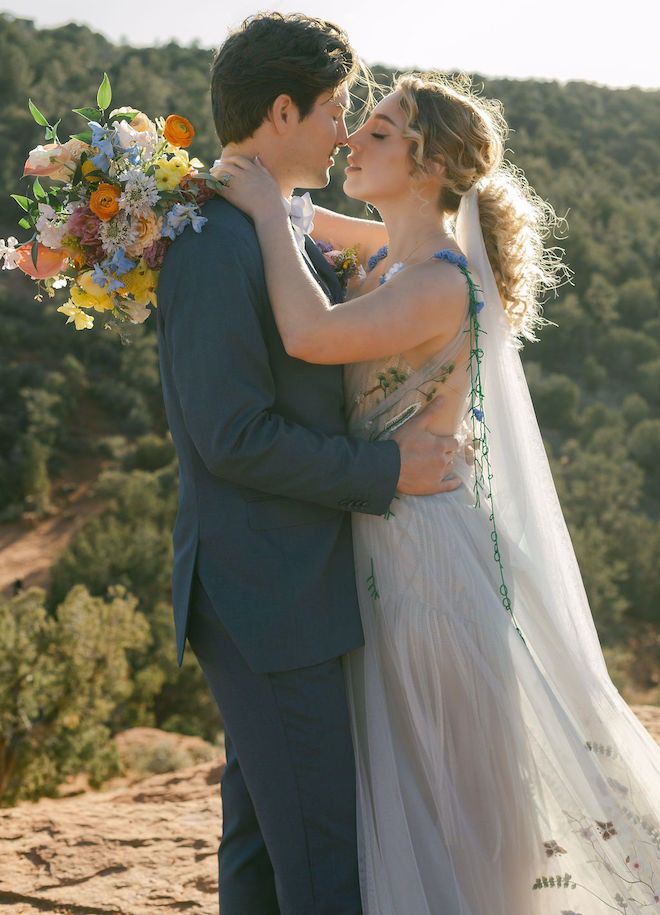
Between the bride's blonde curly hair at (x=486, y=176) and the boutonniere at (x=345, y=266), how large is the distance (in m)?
0.29

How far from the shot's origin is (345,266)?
2521mm

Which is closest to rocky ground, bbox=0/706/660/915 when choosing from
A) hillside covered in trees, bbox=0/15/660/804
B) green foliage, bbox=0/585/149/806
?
green foliage, bbox=0/585/149/806

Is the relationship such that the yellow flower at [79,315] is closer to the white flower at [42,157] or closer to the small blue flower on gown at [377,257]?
the white flower at [42,157]

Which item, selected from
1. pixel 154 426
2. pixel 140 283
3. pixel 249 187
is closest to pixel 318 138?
pixel 249 187

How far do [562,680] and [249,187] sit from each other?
4.60 ft

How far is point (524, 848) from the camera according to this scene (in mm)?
2139

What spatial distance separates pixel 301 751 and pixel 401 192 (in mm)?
1404

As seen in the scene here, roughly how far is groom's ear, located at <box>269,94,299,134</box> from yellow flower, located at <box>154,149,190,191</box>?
224mm

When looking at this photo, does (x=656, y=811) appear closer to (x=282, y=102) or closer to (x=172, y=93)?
(x=282, y=102)

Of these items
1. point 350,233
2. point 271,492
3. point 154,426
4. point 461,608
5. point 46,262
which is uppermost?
point 154,426

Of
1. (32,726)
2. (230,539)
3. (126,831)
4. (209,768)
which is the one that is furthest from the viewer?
(32,726)

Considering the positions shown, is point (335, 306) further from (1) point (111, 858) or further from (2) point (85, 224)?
(1) point (111, 858)

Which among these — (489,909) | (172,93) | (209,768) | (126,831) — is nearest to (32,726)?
(209,768)

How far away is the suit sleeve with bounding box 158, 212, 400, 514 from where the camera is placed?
6.23 feet
